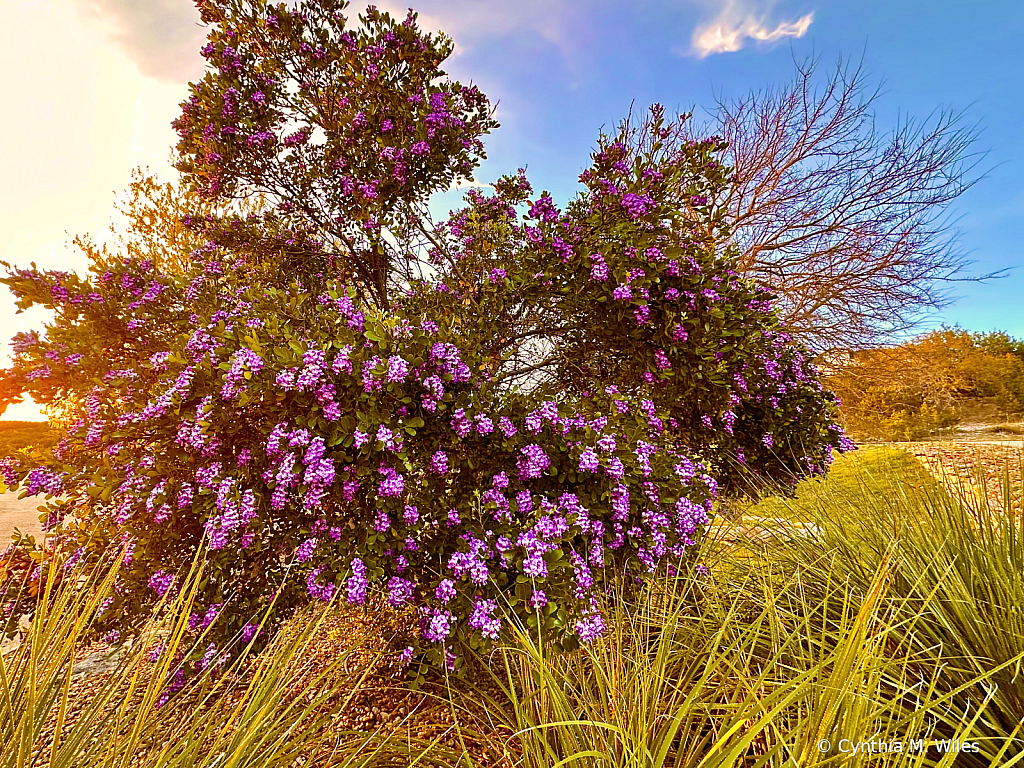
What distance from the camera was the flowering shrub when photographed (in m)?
2.19

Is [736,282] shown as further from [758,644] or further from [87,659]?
[87,659]

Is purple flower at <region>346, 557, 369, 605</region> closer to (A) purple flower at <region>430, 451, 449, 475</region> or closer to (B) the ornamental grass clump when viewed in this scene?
(A) purple flower at <region>430, 451, 449, 475</region>

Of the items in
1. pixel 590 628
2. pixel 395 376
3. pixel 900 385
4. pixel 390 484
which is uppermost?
pixel 900 385

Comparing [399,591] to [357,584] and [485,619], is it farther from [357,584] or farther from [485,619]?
[485,619]

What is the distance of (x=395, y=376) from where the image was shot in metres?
2.24

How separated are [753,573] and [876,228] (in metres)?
8.55

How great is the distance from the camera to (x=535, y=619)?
201 cm

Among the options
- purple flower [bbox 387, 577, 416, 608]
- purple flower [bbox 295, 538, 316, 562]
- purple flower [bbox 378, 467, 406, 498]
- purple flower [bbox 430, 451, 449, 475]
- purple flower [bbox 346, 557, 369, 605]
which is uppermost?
purple flower [bbox 430, 451, 449, 475]

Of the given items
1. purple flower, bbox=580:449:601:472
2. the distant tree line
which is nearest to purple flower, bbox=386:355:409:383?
purple flower, bbox=580:449:601:472

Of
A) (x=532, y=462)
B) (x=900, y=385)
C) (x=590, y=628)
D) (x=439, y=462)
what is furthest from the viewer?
(x=900, y=385)

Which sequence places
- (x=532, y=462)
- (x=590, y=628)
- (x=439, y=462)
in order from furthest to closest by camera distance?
(x=532, y=462) < (x=439, y=462) < (x=590, y=628)

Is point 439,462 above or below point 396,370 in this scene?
below

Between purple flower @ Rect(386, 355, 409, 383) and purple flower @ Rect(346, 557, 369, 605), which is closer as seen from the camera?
purple flower @ Rect(346, 557, 369, 605)

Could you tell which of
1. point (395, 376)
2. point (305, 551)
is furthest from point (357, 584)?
point (395, 376)
